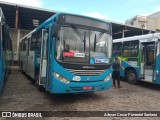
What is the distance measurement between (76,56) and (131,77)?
6.39 metres

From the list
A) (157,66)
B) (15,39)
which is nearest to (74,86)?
(157,66)

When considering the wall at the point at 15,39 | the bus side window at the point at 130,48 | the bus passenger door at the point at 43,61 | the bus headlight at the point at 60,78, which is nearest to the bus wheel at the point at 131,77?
the bus side window at the point at 130,48

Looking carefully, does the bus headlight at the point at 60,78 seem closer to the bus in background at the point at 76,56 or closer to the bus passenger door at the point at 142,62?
the bus in background at the point at 76,56

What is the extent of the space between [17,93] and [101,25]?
15.0 ft

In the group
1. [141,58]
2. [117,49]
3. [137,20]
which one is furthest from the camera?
[137,20]

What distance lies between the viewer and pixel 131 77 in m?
12.0

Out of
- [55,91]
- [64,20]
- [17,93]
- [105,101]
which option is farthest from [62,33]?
[17,93]

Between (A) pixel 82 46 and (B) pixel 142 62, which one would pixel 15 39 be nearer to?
(B) pixel 142 62

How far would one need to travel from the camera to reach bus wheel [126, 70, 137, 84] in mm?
11792

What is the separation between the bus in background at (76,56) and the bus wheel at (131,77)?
4.68 meters

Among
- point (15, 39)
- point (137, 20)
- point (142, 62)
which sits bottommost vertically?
point (142, 62)

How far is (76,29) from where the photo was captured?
6855 mm

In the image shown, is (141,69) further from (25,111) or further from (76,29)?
(25,111)

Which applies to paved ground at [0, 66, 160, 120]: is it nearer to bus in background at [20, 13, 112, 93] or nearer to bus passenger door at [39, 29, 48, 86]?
bus in background at [20, 13, 112, 93]
